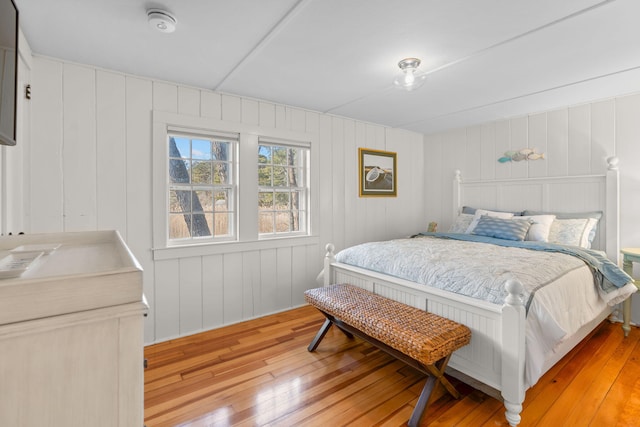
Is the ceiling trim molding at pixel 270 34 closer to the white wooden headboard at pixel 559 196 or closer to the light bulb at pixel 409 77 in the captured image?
the light bulb at pixel 409 77

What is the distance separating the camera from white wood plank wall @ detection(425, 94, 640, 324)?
3.06 meters

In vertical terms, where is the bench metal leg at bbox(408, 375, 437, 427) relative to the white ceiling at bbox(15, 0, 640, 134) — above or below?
below

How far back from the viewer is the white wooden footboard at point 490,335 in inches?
66.9

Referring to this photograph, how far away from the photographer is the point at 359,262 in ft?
9.30

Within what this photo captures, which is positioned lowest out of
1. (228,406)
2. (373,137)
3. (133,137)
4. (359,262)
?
(228,406)

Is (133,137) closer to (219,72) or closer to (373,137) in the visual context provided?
(219,72)

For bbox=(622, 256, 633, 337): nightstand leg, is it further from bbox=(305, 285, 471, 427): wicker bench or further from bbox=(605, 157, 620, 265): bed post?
bbox=(305, 285, 471, 427): wicker bench

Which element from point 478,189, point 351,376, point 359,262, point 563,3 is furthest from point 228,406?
point 478,189

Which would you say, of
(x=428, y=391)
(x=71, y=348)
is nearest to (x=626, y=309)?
(x=428, y=391)

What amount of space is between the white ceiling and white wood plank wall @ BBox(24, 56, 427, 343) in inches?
7.2

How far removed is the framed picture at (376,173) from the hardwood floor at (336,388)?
6.92 ft

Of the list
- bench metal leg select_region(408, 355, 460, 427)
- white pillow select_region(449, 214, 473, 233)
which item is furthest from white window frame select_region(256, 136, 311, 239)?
bench metal leg select_region(408, 355, 460, 427)

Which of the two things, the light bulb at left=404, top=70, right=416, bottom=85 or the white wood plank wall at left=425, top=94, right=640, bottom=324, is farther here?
the white wood plank wall at left=425, top=94, right=640, bottom=324

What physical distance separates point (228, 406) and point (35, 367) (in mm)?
1532
